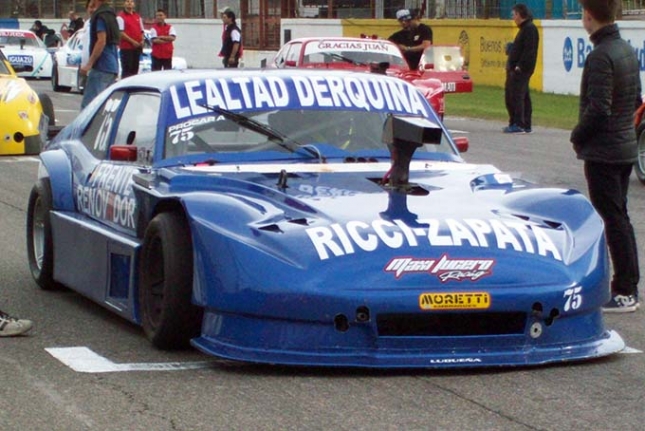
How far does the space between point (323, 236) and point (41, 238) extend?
113 inches

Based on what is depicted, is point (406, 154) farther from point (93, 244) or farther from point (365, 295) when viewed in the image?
point (93, 244)

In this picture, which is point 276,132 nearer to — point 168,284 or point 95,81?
point 168,284

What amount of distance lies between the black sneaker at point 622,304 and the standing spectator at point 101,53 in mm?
10418

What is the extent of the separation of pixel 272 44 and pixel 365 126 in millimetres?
38665

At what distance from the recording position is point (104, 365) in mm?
6316

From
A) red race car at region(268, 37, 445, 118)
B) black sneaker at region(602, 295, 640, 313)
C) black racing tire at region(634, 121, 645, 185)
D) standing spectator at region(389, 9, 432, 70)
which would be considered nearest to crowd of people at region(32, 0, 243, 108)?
→ red race car at region(268, 37, 445, 118)

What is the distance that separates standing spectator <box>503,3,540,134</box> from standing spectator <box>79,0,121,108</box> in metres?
6.43

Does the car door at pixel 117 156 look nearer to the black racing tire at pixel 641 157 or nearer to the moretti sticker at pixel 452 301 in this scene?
the moretti sticker at pixel 452 301

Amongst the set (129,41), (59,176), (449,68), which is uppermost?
(129,41)

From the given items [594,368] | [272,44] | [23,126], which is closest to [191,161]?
[594,368]

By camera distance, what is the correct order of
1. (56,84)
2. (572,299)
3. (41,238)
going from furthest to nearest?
1. (56,84)
2. (41,238)
3. (572,299)

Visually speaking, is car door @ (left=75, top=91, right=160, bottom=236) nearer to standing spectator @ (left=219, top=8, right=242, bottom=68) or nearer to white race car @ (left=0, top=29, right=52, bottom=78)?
standing spectator @ (left=219, top=8, right=242, bottom=68)

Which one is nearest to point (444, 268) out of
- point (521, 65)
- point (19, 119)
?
point (19, 119)

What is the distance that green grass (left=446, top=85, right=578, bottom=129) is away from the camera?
981 inches
